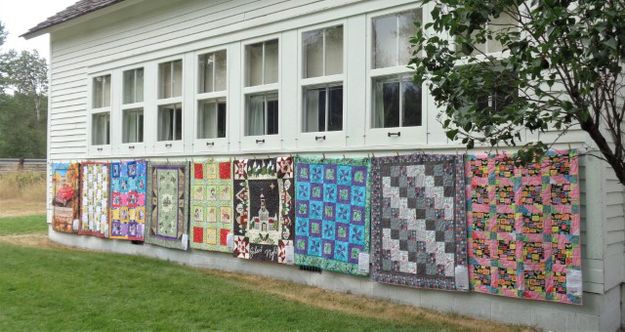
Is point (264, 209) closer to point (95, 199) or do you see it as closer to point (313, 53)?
point (313, 53)

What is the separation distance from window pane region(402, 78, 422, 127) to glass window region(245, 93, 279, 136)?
2.24m

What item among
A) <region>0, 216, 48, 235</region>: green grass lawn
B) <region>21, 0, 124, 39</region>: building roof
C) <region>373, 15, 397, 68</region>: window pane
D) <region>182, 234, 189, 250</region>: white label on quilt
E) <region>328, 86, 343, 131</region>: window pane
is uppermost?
<region>21, 0, 124, 39</region>: building roof

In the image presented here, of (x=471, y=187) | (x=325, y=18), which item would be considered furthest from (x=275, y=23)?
(x=471, y=187)

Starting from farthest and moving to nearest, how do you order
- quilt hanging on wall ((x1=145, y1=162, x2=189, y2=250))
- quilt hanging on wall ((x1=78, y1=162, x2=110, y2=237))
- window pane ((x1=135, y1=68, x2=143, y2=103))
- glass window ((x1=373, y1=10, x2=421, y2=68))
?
quilt hanging on wall ((x1=78, y1=162, x2=110, y2=237)) → window pane ((x1=135, y1=68, x2=143, y2=103)) → quilt hanging on wall ((x1=145, y1=162, x2=189, y2=250)) → glass window ((x1=373, y1=10, x2=421, y2=68))

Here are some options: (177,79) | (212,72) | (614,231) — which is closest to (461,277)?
(614,231)

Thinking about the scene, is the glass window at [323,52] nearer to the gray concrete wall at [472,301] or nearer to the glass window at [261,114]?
the glass window at [261,114]

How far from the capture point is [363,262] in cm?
698

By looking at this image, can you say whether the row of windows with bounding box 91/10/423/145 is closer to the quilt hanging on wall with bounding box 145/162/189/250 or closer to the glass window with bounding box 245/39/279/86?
the glass window with bounding box 245/39/279/86

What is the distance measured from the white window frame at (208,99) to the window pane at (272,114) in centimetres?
85

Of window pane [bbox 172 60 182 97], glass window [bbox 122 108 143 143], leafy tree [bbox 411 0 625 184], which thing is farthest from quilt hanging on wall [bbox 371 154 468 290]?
glass window [bbox 122 108 143 143]

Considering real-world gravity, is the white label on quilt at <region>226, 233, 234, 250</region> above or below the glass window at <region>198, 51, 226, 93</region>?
below

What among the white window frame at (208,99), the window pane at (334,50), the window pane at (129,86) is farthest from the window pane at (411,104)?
the window pane at (129,86)

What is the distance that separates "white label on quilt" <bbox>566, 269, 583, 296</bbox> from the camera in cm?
538

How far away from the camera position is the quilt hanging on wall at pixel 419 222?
244 inches
